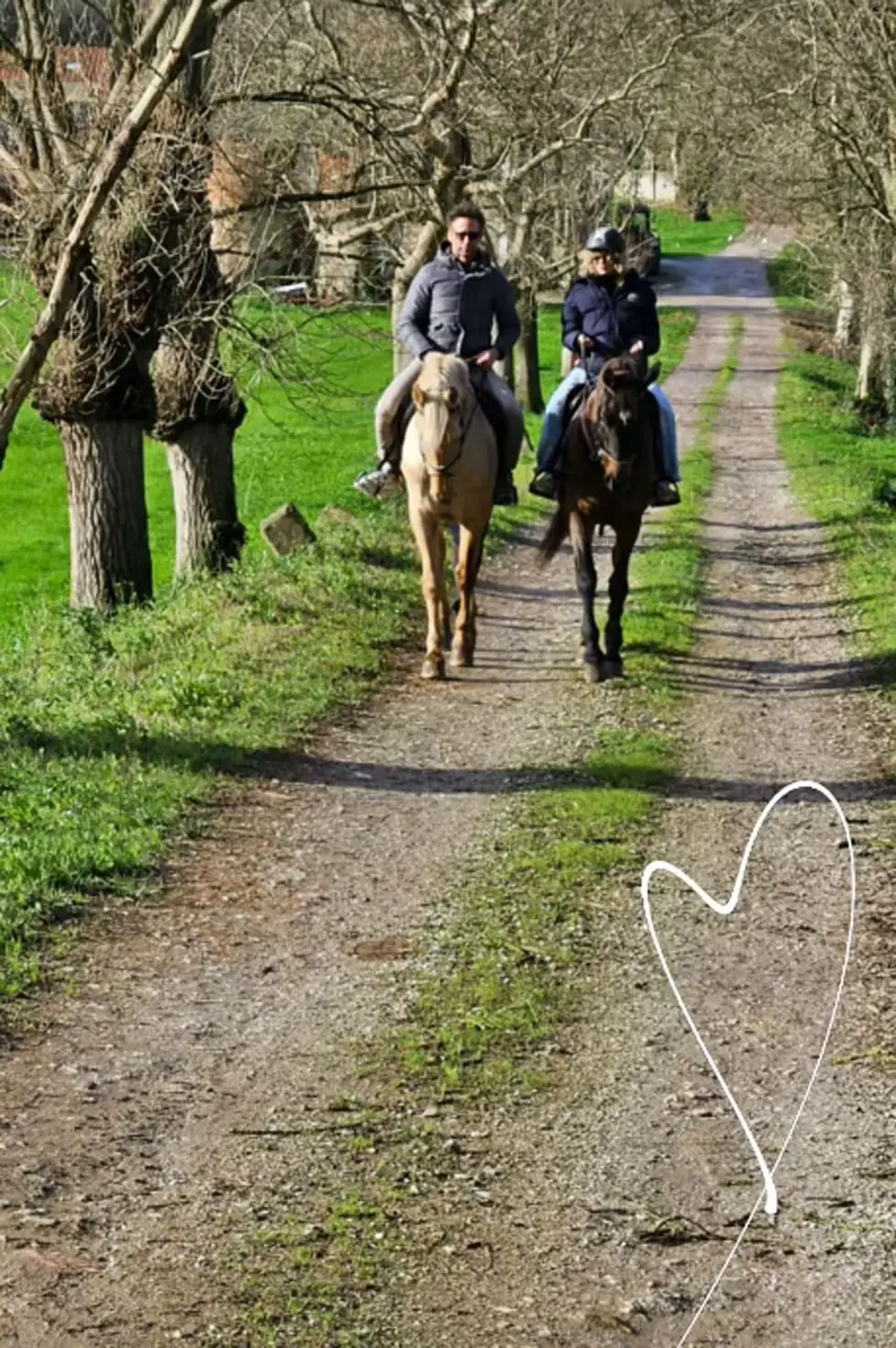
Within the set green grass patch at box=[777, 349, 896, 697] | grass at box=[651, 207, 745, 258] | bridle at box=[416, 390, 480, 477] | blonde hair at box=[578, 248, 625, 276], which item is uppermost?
grass at box=[651, 207, 745, 258]

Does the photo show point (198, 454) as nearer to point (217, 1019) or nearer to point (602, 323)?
point (602, 323)

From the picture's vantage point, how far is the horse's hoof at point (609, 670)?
46.3 ft

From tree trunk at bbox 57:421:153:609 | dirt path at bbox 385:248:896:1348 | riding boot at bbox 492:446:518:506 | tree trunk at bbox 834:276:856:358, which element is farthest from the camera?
tree trunk at bbox 834:276:856:358

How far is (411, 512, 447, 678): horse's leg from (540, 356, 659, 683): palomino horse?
96cm

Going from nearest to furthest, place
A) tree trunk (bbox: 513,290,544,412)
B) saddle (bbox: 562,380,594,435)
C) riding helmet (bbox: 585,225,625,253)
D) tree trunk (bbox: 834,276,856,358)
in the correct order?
riding helmet (bbox: 585,225,625,253)
saddle (bbox: 562,380,594,435)
tree trunk (bbox: 513,290,544,412)
tree trunk (bbox: 834,276,856,358)

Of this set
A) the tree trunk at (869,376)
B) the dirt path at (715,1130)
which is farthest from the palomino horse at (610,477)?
the tree trunk at (869,376)

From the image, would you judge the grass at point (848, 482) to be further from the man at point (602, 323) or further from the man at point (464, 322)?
the man at point (464, 322)

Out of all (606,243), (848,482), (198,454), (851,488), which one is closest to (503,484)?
(606,243)

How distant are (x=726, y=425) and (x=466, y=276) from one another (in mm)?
26704

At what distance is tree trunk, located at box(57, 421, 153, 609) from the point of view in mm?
18406

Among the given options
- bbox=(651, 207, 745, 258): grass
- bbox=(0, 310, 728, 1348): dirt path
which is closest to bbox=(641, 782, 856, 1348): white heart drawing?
bbox=(0, 310, 728, 1348): dirt path

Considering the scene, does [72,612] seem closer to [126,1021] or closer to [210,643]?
[210,643]

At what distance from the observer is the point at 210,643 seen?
15.2 m

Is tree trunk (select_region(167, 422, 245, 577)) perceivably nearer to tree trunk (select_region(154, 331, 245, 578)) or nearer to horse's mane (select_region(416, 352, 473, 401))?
tree trunk (select_region(154, 331, 245, 578))
